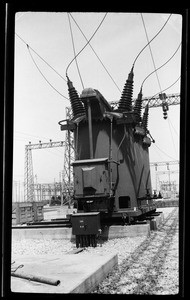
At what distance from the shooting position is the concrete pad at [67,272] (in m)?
3.93

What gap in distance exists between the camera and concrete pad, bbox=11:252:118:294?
3926mm

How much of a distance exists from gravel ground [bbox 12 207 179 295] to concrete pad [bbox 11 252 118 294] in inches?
7.6

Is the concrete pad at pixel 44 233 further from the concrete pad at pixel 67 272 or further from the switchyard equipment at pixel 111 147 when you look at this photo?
the concrete pad at pixel 67 272

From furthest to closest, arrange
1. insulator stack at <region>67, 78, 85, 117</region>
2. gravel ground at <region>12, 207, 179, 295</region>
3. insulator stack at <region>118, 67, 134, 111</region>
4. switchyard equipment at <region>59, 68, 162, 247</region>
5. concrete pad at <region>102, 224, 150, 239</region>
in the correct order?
insulator stack at <region>67, 78, 85, 117</region> < insulator stack at <region>118, 67, 134, 111</region> < switchyard equipment at <region>59, 68, 162, 247</region> < concrete pad at <region>102, 224, 150, 239</region> < gravel ground at <region>12, 207, 179, 295</region>

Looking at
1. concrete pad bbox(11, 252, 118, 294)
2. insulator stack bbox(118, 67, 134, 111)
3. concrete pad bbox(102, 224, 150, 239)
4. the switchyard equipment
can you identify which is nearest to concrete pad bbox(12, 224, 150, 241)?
concrete pad bbox(102, 224, 150, 239)

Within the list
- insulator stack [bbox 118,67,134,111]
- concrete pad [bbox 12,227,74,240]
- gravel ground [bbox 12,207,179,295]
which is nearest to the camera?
gravel ground [bbox 12,207,179,295]

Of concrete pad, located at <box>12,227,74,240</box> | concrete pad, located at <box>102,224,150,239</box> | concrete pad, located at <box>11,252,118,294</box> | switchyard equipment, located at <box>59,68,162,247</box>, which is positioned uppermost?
switchyard equipment, located at <box>59,68,162,247</box>

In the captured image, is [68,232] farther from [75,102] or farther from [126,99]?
[126,99]

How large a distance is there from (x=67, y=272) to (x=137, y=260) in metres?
2.30

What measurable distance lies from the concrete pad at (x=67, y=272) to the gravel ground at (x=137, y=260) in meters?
0.19

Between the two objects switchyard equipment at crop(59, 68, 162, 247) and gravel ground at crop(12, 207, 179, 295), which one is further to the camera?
switchyard equipment at crop(59, 68, 162, 247)

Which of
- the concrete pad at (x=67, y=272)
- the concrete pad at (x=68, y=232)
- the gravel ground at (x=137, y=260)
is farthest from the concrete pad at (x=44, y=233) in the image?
the concrete pad at (x=67, y=272)

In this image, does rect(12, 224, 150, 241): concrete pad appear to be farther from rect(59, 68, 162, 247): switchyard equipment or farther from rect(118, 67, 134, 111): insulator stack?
rect(118, 67, 134, 111): insulator stack
